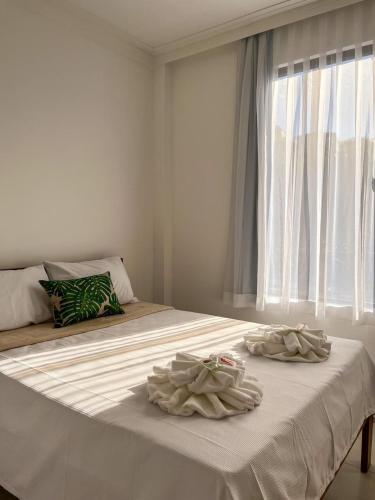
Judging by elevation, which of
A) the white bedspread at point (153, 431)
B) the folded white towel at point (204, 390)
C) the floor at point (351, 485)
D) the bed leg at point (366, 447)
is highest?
the folded white towel at point (204, 390)

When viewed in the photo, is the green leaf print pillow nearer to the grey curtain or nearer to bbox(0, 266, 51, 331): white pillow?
bbox(0, 266, 51, 331): white pillow

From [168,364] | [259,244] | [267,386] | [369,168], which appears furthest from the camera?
[259,244]

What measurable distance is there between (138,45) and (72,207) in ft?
4.86

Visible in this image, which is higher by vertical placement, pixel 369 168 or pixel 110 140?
pixel 110 140

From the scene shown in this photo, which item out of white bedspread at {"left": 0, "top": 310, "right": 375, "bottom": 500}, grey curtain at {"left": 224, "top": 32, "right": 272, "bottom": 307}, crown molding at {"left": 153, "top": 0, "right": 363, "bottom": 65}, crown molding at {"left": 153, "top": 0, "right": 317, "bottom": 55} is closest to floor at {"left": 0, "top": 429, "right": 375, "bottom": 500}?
white bedspread at {"left": 0, "top": 310, "right": 375, "bottom": 500}

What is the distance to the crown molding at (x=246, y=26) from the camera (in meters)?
2.62

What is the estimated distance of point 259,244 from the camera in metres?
2.93

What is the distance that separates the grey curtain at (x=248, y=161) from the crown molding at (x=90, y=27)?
0.89m

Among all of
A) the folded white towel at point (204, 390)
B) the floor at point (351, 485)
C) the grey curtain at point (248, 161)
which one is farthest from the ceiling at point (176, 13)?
the floor at point (351, 485)

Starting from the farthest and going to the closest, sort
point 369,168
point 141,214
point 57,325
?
point 141,214
point 369,168
point 57,325

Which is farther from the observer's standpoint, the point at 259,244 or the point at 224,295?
the point at 224,295

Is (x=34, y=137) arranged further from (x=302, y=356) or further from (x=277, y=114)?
(x=302, y=356)

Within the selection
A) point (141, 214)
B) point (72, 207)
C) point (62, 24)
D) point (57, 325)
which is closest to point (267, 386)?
point (57, 325)

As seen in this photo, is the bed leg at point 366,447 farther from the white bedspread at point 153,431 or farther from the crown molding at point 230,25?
the crown molding at point 230,25
